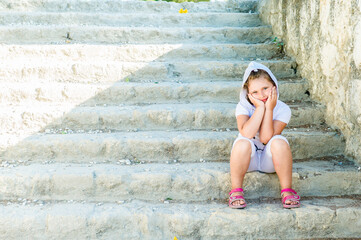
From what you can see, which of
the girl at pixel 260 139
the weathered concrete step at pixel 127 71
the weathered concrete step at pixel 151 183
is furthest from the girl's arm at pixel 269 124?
the weathered concrete step at pixel 127 71

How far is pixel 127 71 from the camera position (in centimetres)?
320

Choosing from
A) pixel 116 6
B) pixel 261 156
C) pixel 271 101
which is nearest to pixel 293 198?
pixel 261 156

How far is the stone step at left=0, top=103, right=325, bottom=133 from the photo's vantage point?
8.86 ft

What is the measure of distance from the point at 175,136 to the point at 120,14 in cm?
209

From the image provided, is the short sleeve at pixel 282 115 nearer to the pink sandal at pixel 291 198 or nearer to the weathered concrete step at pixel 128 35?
the pink sandal at pixel 291 198

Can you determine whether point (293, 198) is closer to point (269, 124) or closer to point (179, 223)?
point (269, 124)

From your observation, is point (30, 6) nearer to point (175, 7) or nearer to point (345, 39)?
point (175, 7)

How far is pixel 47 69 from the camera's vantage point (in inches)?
122

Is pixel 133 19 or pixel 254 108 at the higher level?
pixel 133 19

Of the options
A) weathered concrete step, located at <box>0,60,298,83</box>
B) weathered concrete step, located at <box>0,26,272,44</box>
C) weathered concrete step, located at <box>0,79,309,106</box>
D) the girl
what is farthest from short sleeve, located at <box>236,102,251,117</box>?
weathered concrete step, located at <box>0,26,272,44</box>

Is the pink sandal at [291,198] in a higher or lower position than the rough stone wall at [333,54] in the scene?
A: lower

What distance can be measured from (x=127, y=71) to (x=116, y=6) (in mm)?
1460

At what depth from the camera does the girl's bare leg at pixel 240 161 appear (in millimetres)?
2152

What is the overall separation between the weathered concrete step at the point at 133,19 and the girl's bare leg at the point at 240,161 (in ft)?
7.66
